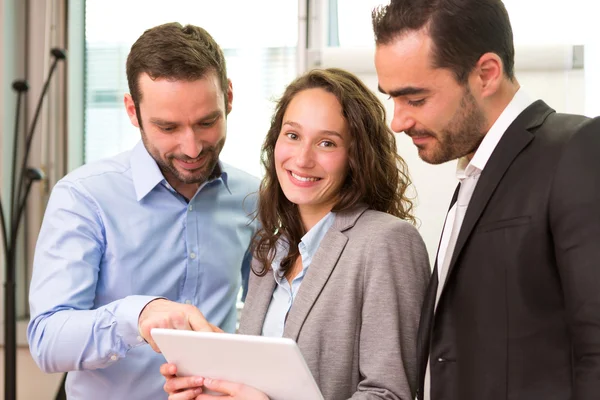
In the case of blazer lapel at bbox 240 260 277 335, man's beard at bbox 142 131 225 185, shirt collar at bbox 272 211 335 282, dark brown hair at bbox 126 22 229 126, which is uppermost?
dark brown hair at bbox 126 22 229 126

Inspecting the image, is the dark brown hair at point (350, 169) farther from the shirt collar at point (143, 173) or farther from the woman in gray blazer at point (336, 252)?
the shirt collar at point (143, 173)

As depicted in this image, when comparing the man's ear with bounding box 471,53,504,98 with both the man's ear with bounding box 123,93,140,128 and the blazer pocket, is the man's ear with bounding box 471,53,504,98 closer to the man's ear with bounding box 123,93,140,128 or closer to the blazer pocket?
the blazer pocket

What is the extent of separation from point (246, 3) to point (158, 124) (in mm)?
1875

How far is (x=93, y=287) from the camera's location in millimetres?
1854

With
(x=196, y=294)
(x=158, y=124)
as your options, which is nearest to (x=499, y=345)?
(x=196, y=294)

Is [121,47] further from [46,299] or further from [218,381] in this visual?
[218,381]

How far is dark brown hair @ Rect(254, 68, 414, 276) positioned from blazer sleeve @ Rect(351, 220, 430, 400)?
0.17m

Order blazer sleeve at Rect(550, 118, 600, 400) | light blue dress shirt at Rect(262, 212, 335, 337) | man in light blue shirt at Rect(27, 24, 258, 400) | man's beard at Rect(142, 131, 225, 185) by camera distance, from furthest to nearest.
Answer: man's beard at Rect(142, 131, 225, 185) < man in light blue shirt at Rect(27, 24, 258, 400) < light blue dress shirt at Rect(262, 212, 335, 337) < blazer sleeve at Rect(550, 118, 600, 400)

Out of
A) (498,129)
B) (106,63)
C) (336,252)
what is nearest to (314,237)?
(336,252)

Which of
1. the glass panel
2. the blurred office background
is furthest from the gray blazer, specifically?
the glass panel

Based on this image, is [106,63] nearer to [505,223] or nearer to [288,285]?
[288,285]

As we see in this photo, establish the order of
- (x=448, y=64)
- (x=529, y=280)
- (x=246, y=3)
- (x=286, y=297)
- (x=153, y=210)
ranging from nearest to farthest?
(x=529, y=280)
(x=448, y=64)
(x=286, y=297)
(x=153, y=210)
(x=246, y=3)

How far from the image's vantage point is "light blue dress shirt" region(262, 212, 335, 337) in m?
1.70

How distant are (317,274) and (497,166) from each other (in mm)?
487
